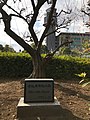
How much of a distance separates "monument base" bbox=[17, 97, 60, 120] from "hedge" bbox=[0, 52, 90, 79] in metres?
6.23

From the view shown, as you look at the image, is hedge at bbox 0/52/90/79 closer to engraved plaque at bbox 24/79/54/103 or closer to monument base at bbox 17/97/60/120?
engraved plaque at bbox 24/79/54/103

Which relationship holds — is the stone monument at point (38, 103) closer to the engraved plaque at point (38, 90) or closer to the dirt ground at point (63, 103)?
the engraved plaque at point (38, 90)

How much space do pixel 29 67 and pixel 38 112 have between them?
6.27 meters

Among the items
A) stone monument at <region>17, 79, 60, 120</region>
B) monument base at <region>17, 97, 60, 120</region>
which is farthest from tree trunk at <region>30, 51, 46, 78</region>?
monument base at <region>17, 97, 60, 120</region>

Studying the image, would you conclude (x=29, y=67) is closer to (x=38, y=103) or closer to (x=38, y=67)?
(x=38, y=67)

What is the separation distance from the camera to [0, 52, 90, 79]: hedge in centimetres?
1114

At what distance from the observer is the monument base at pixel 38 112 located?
4.90 m

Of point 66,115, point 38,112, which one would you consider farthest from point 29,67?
point 38,112

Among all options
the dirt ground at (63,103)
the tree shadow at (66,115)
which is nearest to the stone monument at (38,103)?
the tree shadow at (66,115)

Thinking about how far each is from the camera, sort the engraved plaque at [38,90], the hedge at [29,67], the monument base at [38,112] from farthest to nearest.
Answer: the hedge at [29,67] < the engraved plaque at [38,90] < the monument base at [38,112]

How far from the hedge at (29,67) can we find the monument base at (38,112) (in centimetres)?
623

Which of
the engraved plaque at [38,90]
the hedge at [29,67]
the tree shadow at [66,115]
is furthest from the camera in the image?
the hedge at [29,67]

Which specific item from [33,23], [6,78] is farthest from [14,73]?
[33,23]

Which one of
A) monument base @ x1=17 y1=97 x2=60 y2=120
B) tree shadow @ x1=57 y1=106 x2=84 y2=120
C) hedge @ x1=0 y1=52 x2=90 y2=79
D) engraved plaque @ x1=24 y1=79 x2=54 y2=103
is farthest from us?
hedge @ x1=0 y1=52 x2=90 y2=79
